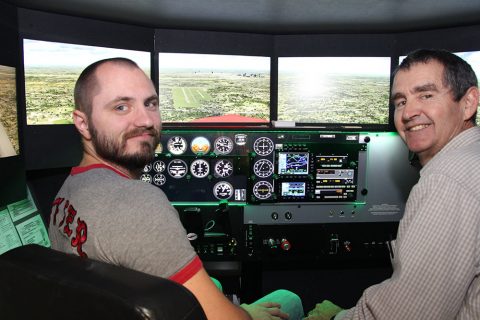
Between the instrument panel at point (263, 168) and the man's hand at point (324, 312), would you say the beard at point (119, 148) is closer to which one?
the man's hand at point (324, 312)

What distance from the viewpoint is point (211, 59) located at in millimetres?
2973

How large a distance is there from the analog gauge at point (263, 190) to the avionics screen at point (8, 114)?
137 cm

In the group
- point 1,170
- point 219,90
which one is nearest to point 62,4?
point 1,170

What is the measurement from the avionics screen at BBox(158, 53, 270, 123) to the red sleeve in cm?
214

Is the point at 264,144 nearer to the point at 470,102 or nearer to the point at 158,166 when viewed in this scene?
the point at 158,166

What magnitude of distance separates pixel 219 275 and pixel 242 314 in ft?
5.66

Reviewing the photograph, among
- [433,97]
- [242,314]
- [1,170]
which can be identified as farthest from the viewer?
[1,170]

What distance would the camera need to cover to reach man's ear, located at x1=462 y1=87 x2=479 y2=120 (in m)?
1.44

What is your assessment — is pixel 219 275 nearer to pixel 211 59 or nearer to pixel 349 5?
pixel 211 59

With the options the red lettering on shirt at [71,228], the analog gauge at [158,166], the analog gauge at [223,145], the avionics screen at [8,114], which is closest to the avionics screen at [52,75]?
the avionics screen at [8,114]

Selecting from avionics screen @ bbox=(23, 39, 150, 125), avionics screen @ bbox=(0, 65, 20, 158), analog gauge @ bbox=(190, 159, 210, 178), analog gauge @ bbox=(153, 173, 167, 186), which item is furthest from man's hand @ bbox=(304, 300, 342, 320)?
avionics screen @ bbox=(23, 39, 150, 125)

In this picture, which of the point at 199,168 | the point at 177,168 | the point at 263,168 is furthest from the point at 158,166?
the point at 263,168

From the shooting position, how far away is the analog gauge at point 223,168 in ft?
9.03

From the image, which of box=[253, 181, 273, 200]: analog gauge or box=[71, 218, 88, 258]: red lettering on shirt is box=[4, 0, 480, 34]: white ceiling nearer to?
box=[253, 181, 273, 200]: analog gauge
